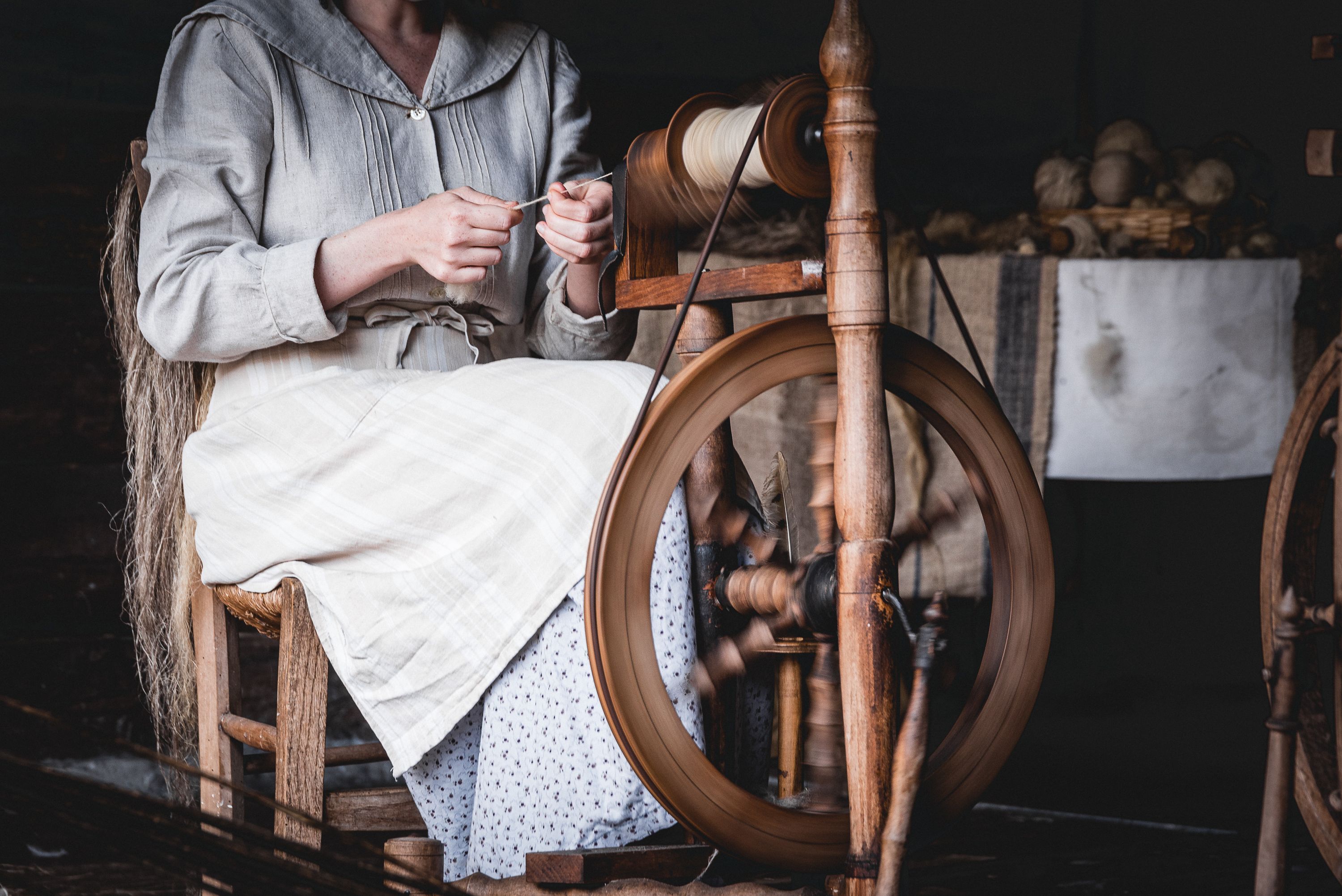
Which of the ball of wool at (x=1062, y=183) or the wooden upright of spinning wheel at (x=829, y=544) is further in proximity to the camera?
the ball of wool at (x=1062, y=183)

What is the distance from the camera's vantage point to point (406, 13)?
1.73 metres

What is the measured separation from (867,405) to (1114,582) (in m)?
3.06

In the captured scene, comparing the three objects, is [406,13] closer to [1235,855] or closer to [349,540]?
[349,540]

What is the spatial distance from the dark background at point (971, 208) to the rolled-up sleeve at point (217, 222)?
1.08 metres

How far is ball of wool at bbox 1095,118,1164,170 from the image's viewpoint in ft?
9.27

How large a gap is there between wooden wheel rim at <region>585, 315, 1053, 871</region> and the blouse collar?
751 millimetres

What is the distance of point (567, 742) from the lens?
48.4 inches

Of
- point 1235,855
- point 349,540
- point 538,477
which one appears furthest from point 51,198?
point 1235,855

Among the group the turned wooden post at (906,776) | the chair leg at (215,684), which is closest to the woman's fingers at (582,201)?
A: the turned wooden post at (906,776)

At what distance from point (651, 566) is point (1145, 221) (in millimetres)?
1938

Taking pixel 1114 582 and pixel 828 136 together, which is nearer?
pixel 828 136

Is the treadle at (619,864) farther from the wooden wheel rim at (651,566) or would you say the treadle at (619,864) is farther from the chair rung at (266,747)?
the chair rung at (266,747)

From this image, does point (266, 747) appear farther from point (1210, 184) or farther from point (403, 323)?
point (1210, 184)

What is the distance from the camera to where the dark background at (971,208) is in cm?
280
